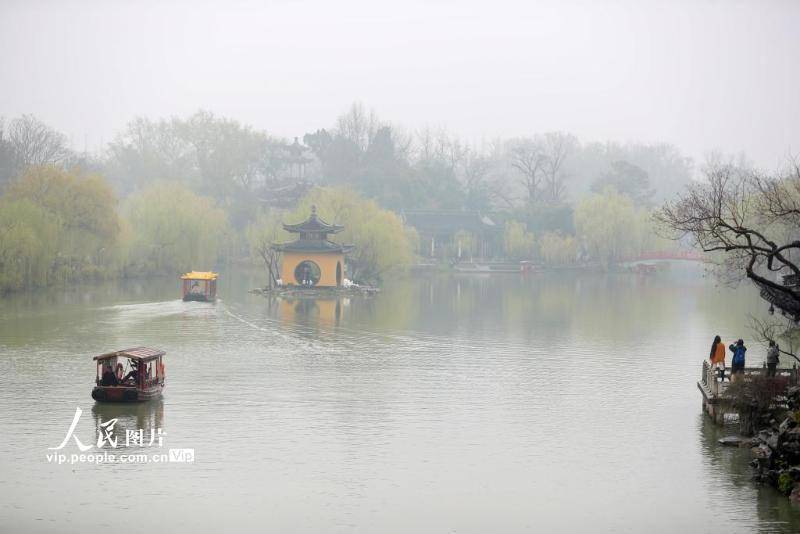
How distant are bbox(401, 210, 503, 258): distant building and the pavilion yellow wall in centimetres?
2835

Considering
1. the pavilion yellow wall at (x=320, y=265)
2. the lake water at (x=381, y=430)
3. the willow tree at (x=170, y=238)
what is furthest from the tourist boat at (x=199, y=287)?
the willow tree at (x=170, y=238)

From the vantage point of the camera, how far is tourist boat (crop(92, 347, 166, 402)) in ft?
63.9

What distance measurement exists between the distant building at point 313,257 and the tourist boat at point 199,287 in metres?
5.55

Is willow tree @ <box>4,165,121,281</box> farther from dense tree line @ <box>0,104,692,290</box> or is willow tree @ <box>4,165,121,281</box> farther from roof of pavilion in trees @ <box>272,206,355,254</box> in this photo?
roof of pavilion in trees @ <box>272,206,355,254</box>

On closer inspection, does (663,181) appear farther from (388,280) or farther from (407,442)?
(407,442)

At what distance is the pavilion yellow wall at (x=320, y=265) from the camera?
153ft

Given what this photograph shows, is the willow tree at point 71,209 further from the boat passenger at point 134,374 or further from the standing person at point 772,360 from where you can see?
the standing person at point 772,360

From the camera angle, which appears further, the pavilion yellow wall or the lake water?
the pavilion yellow wall

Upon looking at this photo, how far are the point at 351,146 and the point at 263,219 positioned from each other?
1515 cm

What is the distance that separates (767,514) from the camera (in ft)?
45.9

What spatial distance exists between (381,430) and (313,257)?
2866 cm

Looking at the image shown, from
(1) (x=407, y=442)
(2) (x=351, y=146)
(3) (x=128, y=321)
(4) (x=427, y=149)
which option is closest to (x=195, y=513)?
(1) (x=407, y=442)

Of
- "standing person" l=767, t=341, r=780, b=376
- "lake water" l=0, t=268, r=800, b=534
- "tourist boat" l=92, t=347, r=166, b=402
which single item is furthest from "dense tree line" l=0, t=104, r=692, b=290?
"standing person" l=767, t=341, r=780, b=376

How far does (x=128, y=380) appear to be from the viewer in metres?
20.0
